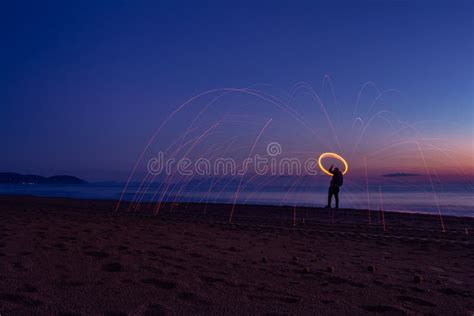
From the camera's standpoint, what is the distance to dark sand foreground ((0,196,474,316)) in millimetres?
4516

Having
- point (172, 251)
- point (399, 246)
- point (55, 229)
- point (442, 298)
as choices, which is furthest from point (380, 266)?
point (55, 229)

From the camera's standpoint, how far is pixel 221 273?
594 cm

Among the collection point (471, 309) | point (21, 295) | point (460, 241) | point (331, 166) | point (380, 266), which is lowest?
point (21, 295)

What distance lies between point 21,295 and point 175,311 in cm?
171

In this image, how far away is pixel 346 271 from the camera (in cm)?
656

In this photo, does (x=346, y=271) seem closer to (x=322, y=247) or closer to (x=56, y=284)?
(x=322, y=247)

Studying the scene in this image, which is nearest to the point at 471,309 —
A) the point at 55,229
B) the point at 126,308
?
the point at 126,308

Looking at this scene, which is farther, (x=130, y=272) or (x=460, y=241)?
(x=460, y=241)

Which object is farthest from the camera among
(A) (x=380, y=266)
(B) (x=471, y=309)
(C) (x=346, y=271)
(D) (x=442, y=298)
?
(A) (x=380, y=266)

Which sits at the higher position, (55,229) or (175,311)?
(55,229)

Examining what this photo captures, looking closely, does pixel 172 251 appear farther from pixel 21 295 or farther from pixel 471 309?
pixel 471 309

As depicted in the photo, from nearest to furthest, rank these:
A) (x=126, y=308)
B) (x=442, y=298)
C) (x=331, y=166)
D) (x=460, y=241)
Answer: (x=126, y=308) → (x=442, y=298) → (x=460, y=241) → (x=331, y=166)

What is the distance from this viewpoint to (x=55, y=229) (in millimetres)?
9641

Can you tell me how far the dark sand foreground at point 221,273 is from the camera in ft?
14.8
